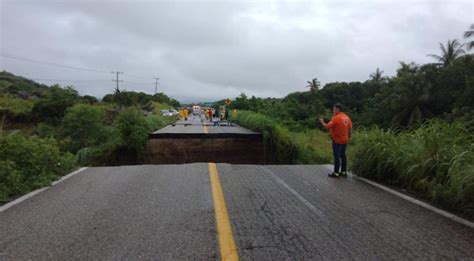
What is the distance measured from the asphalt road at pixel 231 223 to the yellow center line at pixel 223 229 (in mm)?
75

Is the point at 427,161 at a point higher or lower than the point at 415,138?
lower

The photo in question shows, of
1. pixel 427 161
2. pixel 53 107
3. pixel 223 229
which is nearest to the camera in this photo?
pixel 223 229

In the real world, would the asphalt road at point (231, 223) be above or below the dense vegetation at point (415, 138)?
below

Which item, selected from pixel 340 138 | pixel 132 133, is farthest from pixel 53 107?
pixel 340 138

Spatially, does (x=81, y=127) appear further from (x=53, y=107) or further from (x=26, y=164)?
(x=26, y=164)

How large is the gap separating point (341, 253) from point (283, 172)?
5252 mm

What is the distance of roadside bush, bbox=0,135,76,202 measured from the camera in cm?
634

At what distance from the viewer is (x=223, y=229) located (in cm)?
438

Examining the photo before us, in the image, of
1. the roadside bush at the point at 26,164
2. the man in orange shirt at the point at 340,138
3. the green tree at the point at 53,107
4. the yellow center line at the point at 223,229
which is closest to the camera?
the yellow center line at the point at 223,229

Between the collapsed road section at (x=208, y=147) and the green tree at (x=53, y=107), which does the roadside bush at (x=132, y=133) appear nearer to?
the collapsed road section at (x=208, y=147)

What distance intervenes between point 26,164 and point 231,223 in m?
5.29

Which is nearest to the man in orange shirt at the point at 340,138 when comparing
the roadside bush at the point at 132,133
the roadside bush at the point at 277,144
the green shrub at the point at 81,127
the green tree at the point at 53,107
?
the roadside bush at the point at 277,144

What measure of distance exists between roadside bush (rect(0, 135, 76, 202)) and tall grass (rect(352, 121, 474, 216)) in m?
7.46

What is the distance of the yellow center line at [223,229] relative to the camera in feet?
12.0
